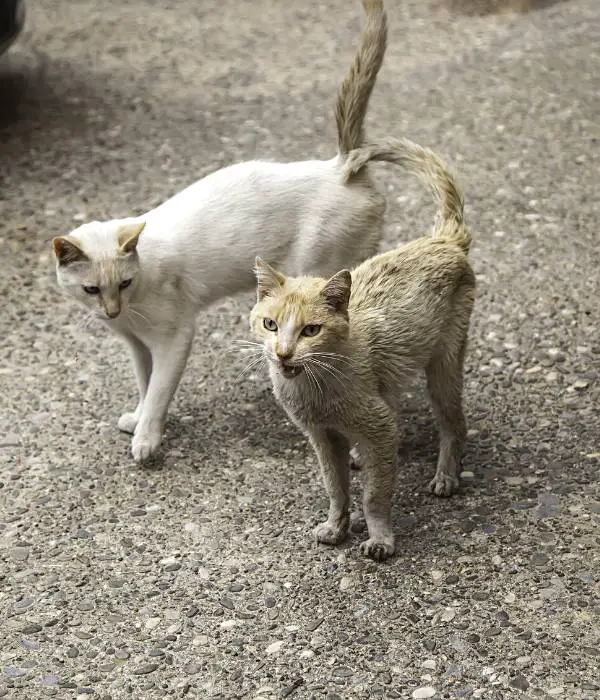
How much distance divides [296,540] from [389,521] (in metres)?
0.33

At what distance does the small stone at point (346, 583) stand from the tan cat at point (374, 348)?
0.11 metres

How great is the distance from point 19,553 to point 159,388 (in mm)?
778

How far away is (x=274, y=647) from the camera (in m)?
2.98

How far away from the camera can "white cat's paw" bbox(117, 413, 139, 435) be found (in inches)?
158

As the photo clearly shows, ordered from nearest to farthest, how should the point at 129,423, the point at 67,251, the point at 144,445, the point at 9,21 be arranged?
the point at 67,251 → the point at 144,445 → the point at 129,423 → the point at 9,21

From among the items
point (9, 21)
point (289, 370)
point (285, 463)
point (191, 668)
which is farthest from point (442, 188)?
point (9, 21)

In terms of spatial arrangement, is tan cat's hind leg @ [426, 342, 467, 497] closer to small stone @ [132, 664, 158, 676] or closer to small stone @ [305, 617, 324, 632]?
small stone @ [305, 617, 324, 632]

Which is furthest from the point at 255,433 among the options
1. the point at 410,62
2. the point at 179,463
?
the point at 410,62

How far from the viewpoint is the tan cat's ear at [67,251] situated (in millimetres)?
3447

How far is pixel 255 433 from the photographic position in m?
4.01

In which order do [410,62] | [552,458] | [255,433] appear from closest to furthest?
[552,458]
[255,433]
[410,62]

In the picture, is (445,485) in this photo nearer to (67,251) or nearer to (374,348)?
(374,348)

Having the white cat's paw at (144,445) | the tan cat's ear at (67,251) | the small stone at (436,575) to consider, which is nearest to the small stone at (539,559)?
the small stone at (436,575)

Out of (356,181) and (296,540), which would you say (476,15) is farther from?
(296,540)
